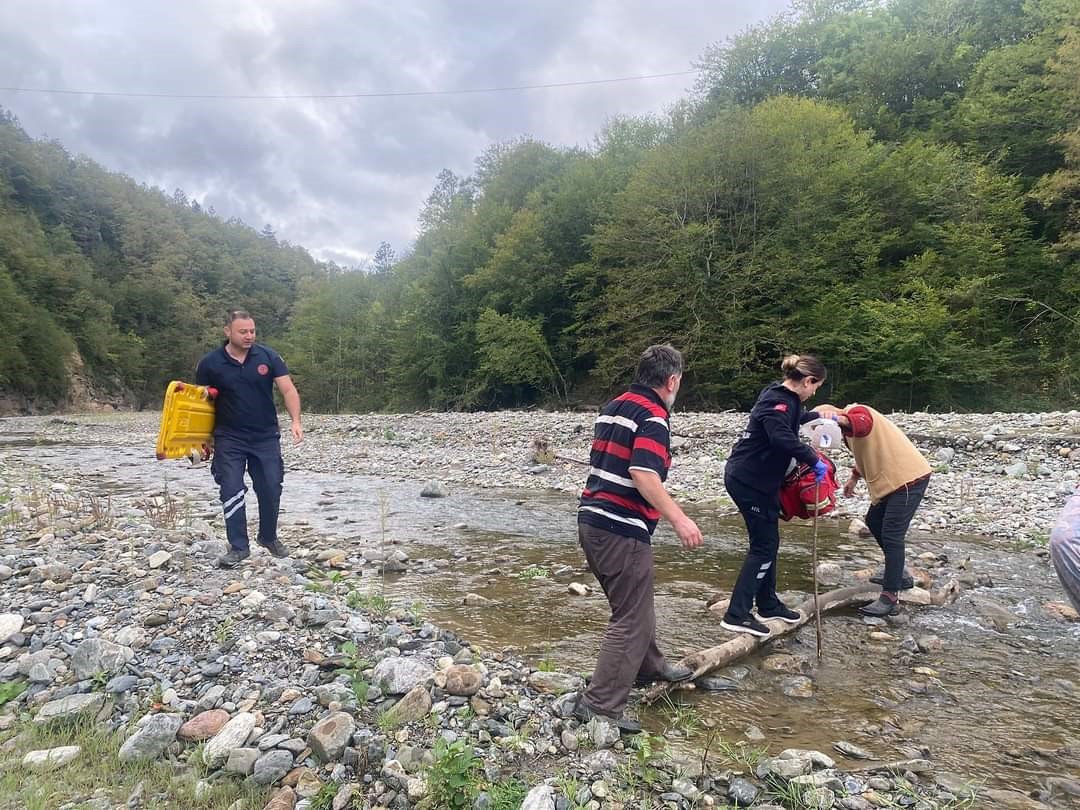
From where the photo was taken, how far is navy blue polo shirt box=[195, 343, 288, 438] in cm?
575

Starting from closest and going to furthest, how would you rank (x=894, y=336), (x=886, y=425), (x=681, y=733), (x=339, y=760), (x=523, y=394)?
(x=339, y=760), (x=681, y=733), (x=886, y=425), (x=894, y=336), (x=523, y=394)

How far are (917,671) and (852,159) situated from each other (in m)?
27.7

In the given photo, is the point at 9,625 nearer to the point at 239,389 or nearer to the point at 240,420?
the point at 240,420

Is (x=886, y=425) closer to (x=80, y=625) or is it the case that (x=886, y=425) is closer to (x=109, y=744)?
(x=109, y=744)

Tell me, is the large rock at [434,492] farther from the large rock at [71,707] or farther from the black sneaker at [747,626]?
the large rock at [71,707]

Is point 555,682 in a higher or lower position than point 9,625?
lower

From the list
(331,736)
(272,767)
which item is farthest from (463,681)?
(272,767)

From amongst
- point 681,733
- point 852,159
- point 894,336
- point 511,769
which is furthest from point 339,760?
point 852,159

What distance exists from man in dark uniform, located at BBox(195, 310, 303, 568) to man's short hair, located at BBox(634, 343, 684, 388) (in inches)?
150

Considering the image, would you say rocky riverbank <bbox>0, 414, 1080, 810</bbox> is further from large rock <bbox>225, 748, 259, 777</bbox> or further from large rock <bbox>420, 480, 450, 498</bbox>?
large rock <bbox>420, 480, 450, 498</bbox>

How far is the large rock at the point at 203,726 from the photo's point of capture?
3141 mm

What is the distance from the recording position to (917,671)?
4.12 m

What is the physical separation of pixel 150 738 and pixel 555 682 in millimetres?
2196

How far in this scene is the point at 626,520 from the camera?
3414 millimetres
